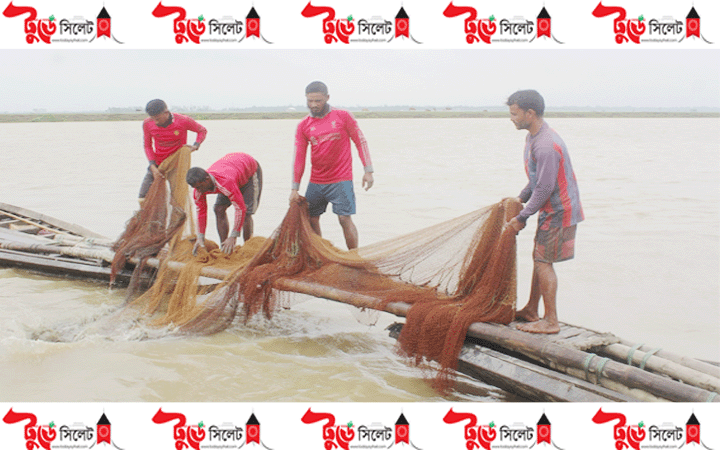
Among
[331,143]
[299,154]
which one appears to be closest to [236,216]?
[299,154]

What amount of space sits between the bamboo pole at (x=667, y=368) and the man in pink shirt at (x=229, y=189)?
3.19m

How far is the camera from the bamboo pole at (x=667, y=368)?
10.1 feet

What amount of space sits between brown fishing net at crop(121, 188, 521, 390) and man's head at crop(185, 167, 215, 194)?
0.62 metres

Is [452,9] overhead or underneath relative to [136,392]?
overhead

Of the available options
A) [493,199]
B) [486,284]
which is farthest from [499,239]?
[493,199]

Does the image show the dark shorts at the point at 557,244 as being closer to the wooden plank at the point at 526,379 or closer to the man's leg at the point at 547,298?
the man's leg at the point at 547,298

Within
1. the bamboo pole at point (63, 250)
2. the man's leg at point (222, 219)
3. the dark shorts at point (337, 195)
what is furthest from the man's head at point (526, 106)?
the bamboo pole at point (63, 250)

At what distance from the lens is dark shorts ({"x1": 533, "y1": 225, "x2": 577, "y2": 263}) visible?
3553 millimetres

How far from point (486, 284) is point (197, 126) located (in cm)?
376

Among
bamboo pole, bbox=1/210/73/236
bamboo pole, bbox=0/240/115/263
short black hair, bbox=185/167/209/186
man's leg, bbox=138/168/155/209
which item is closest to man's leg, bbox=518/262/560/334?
short black hair, bbox=185/167/209/186

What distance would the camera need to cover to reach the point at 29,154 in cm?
2136

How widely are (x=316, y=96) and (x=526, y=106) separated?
6.44 ft

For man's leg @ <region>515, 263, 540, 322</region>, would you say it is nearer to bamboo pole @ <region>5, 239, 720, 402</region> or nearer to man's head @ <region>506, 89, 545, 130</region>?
bamboo pole @ <region>5, 239, 720, 402</region>

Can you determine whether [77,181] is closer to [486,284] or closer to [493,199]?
[493,199]
